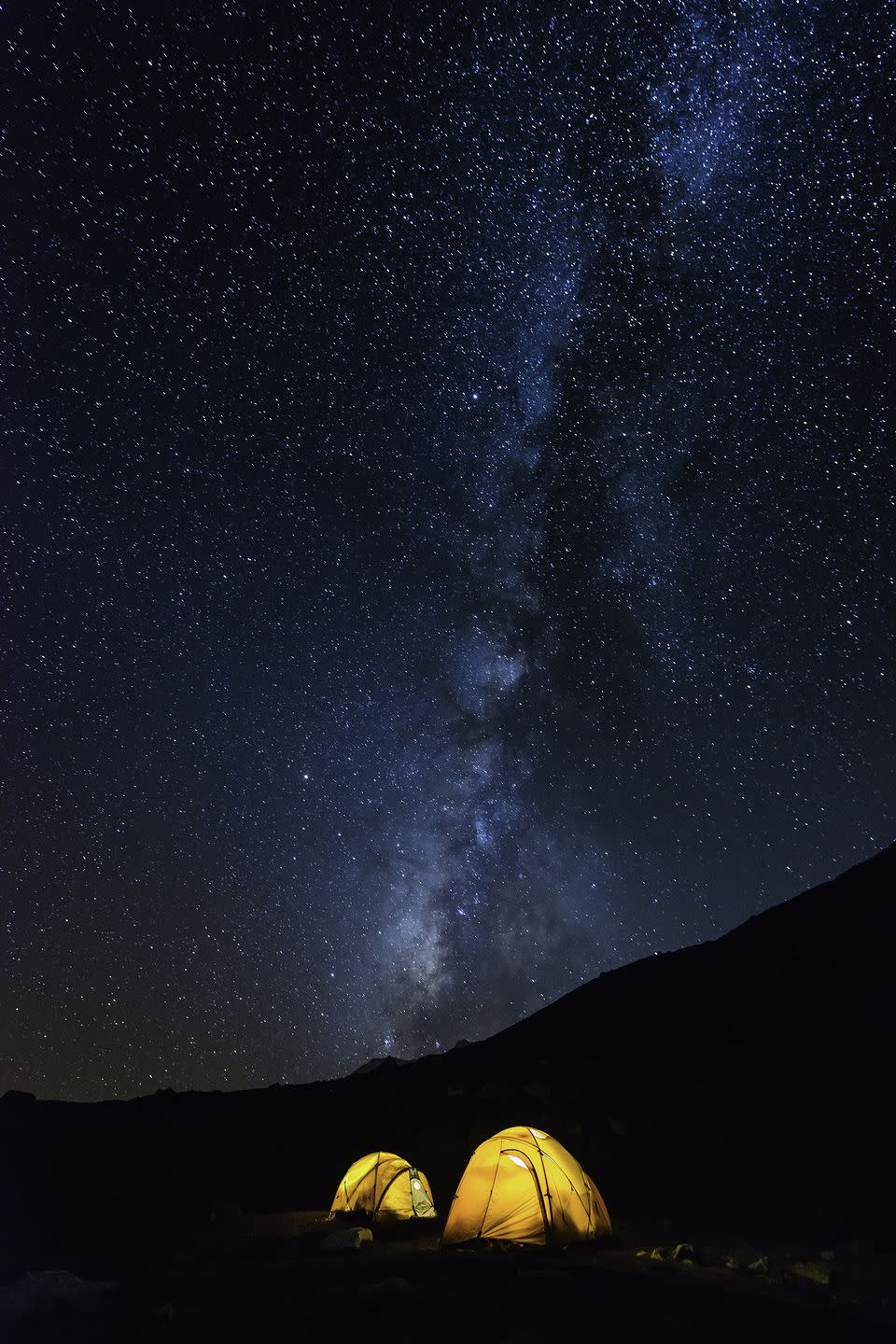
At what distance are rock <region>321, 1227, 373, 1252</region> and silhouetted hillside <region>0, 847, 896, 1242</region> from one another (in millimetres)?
7622

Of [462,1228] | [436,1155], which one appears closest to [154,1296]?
[462,1228]

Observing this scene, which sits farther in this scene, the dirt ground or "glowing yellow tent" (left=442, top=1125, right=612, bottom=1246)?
"glowing yellow tent" (left=442, top=1125, right=612, bottom=1246)

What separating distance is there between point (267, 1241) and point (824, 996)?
71.3ft

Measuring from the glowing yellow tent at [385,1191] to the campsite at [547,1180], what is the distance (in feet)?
0.25

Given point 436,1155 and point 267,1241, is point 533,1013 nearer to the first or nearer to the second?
point 436,1155

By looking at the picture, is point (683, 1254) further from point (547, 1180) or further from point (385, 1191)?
point (385, 1191)

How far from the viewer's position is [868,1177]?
17.6 meters

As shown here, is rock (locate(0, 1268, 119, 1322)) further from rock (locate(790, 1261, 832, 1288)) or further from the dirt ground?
rock (locate(790, 1261, 832, 1288))

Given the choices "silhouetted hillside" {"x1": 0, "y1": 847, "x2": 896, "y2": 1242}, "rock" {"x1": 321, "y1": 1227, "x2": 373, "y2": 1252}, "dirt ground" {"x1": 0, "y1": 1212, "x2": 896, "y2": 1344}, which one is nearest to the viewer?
"dirt ground" {"x1": 0, "y1": 1212, "x2": 896, "y2": 1344}

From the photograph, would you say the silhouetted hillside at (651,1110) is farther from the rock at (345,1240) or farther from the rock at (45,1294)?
the rock at (45,1294)

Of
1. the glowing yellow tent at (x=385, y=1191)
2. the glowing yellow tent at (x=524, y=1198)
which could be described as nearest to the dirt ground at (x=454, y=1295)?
the glowing yellow tent at (x=524, y=1198)

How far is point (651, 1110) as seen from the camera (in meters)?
23.8

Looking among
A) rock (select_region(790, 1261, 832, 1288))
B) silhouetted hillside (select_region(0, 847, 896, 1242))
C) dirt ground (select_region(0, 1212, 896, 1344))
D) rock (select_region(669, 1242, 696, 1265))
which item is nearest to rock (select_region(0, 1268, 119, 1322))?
dirt ground (select_region(0, 1212, 896, 1344))

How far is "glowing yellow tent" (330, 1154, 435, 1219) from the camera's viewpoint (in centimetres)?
1853
